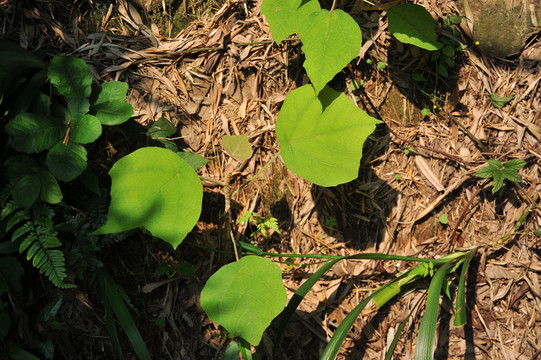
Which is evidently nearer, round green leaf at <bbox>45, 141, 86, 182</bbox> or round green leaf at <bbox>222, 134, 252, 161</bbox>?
round green leaf at <bbox>45, 141, 86, 182</bbox>

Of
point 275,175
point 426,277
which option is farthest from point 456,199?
point 275,175

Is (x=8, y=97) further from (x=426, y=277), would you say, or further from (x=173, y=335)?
(x=426, y=277)

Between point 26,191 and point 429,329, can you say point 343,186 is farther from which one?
point 26,191

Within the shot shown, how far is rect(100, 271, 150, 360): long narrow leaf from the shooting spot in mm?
1673

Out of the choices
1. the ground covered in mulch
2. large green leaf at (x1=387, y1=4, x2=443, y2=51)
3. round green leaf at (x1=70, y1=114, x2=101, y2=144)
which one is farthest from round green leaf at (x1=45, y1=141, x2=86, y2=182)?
large green leaf at (x1=387, y1=4, x2=443, y2=51)

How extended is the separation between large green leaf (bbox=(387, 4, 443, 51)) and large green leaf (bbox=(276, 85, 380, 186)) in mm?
367

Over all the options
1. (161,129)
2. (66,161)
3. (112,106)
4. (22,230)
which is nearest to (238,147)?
(161,129)

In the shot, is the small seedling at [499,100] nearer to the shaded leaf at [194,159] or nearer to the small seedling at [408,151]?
the small seedling at [408,151]

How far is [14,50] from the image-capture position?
160cm

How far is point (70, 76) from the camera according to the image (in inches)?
62.3

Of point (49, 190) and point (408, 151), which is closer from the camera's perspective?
point (49, 190)

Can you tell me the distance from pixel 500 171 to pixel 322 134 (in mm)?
780

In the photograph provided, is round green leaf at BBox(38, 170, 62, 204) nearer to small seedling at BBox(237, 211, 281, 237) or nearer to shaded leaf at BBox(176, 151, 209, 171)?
shaded leaf at BBox(176, 151, 209, 171)

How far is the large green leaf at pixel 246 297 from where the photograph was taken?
150cm
